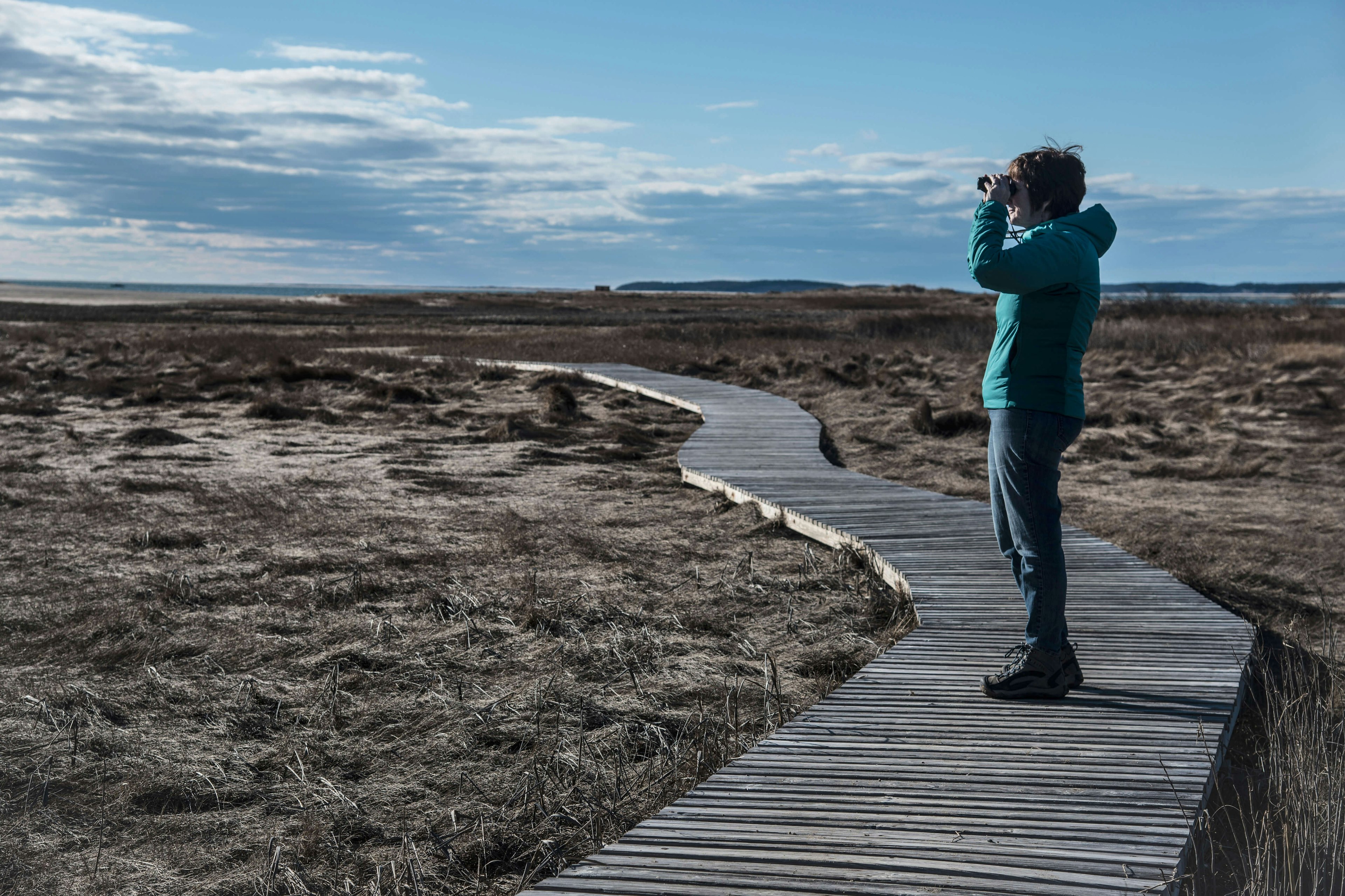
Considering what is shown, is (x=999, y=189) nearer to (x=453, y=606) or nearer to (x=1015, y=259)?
(x=1015, y=259)

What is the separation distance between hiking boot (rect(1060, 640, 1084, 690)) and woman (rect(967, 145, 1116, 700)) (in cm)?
20

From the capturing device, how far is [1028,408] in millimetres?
3432

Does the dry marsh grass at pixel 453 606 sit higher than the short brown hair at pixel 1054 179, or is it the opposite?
the short brown hair at pixel 1054 179

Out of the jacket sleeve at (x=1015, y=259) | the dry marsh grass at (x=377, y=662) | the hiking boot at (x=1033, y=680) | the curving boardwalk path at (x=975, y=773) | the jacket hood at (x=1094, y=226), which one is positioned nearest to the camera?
the curving boardwalk path at (x=975, y=773)

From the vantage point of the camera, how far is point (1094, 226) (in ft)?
11.3

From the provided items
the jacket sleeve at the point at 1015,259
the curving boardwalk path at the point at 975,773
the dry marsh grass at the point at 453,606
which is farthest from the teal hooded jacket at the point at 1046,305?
the dry marsh grass at the point at 453,606

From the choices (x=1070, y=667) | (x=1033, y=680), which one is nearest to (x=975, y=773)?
(x=1033, y=680)

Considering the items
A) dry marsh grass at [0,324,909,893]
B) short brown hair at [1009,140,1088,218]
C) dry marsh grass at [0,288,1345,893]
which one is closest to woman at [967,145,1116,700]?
short brown hair at [1009,140,1088,218]

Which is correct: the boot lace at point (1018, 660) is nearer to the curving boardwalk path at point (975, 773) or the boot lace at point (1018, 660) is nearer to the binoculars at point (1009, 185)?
the curving boardwalk path at point (975, 773)

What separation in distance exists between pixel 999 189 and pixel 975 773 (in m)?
1.94

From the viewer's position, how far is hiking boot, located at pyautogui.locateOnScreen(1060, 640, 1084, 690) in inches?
149

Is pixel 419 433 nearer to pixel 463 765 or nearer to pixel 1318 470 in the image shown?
pixel 463 765

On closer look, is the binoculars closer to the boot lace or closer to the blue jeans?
the blue jeans

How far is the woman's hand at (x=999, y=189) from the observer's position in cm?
341
